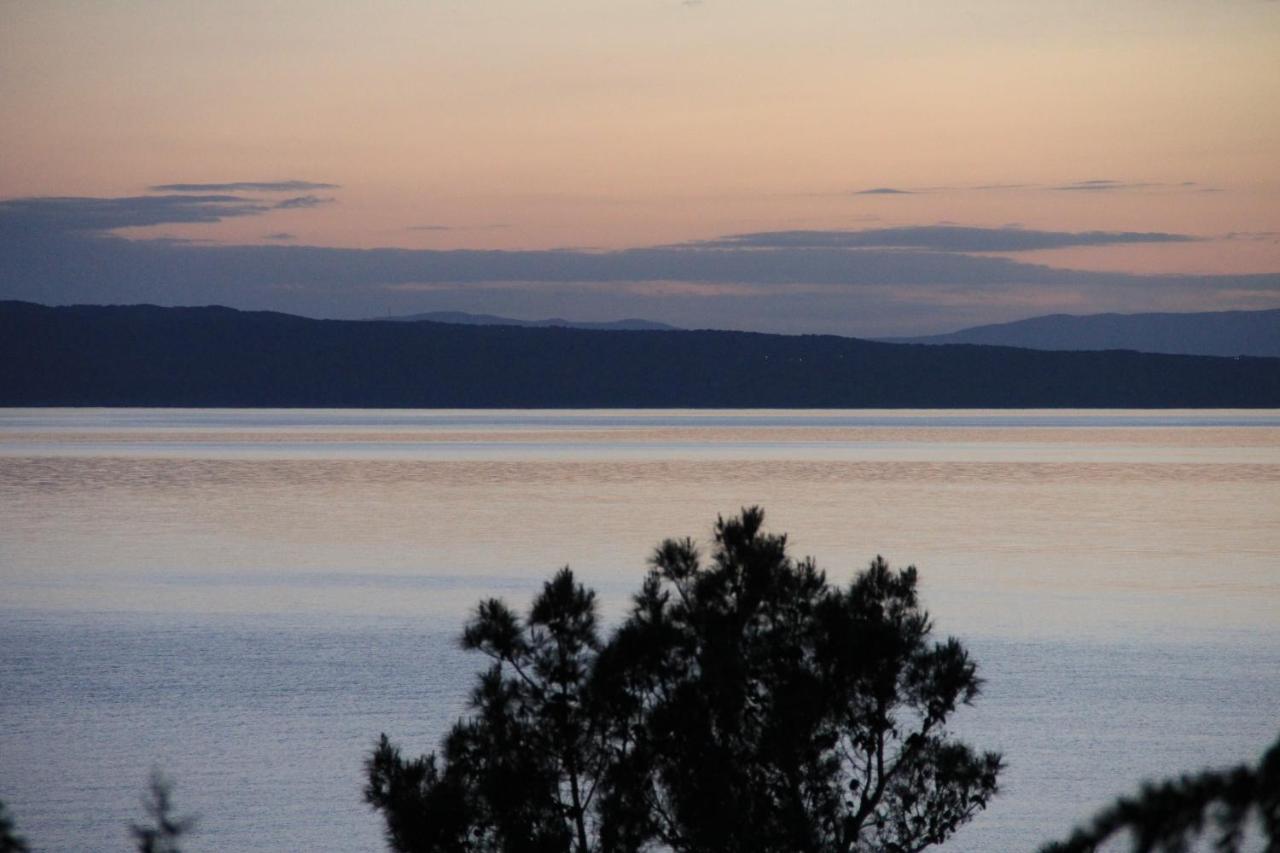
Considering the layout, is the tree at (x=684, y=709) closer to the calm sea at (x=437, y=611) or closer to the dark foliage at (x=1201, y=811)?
the dark foliage at (x=1201, y=811)

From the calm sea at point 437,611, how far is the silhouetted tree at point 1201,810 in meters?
21.3

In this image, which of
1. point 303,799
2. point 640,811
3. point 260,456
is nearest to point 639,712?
point 640,811

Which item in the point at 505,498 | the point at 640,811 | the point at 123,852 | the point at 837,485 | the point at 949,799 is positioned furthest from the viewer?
the point at 837,485

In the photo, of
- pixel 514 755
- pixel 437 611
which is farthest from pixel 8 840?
pixel 437 611

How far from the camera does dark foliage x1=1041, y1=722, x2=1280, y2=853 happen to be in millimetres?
1717

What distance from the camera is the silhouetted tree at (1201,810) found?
1.72 metres

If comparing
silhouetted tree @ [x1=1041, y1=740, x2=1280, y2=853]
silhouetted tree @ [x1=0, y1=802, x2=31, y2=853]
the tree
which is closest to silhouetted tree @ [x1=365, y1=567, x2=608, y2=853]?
the tree

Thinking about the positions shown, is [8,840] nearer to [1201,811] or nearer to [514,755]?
[1201,811]

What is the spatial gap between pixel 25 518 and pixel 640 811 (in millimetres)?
77616

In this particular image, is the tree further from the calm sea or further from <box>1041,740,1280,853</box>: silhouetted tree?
the calm sea

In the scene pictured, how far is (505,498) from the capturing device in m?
92.9

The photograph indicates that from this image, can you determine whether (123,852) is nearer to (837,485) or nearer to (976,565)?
(976,565)

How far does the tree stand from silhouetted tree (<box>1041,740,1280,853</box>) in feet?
30.6

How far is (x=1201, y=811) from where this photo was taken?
1.76 metres
